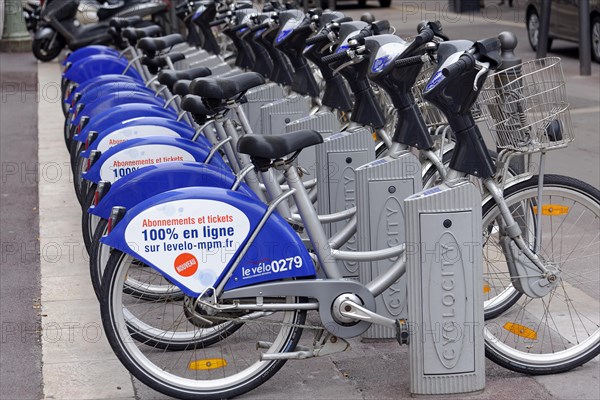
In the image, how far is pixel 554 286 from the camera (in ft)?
15.4

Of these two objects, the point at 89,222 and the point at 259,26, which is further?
the point at 259,26

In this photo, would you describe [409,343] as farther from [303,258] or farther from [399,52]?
[399,52]

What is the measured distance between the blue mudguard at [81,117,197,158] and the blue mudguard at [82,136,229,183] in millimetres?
317

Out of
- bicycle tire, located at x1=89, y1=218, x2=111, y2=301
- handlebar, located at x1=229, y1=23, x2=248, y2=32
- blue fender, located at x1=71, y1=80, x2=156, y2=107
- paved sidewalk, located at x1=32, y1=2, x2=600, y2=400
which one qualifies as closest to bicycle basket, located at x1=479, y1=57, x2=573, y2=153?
paved sidewalk, located at x1=32, y1=2, x2=600, y2=400

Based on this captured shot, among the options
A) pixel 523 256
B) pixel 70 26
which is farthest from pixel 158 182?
pixel 70 26

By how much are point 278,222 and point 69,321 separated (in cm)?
193

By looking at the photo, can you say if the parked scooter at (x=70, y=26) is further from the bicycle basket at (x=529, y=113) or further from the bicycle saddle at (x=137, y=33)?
the bicycle basket at (x=529, y=113)

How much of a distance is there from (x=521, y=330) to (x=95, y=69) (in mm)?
5368

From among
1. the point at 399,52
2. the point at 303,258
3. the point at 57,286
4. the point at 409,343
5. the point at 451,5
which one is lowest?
the point at 451,5

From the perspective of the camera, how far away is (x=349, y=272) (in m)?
5.46

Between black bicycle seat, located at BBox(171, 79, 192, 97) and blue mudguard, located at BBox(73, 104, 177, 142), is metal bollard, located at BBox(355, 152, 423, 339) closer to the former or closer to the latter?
black bicycle seat, located at BBox(171, 79, 192, 97)

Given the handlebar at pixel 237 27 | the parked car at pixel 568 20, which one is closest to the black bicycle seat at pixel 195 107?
the handlebar at pixel 237 27

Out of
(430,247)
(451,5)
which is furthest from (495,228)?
(451,5)

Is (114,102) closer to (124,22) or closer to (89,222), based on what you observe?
(89,222)
